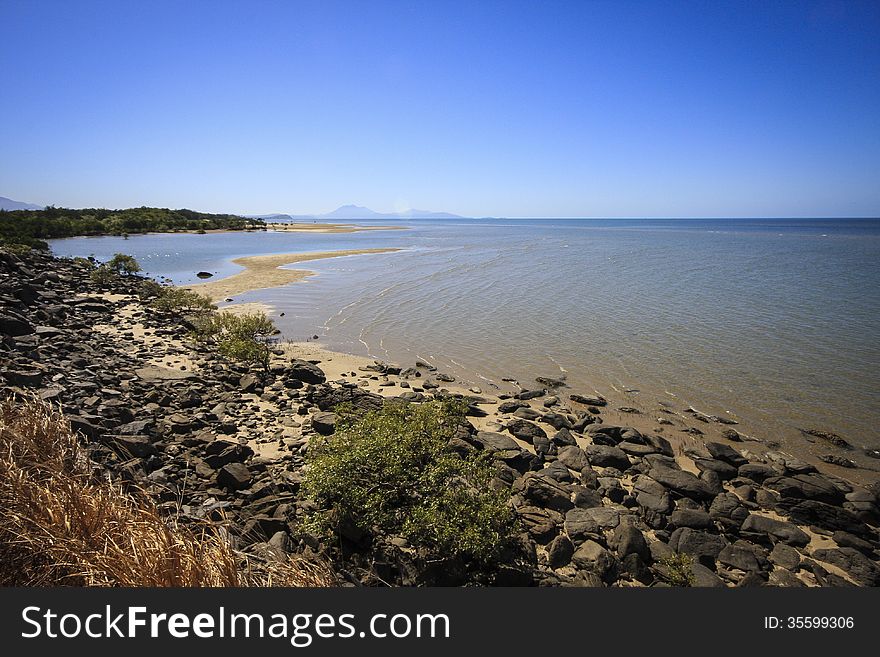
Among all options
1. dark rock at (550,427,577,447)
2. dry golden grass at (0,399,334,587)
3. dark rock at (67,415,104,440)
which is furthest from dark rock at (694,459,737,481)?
dark rock at (67,415,104,440)

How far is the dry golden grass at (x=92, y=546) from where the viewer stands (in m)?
4.32

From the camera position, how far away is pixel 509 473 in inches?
431

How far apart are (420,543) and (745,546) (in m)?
7.05

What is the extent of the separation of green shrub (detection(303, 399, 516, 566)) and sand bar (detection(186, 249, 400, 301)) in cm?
3210

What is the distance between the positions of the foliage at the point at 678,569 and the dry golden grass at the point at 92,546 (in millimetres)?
6227

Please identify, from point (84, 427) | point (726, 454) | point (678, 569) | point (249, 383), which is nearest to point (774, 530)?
point (726, 454)

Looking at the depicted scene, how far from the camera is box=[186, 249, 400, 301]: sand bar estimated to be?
3966 cm

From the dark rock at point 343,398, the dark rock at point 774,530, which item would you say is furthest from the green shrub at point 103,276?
the dark rock at point 774,530

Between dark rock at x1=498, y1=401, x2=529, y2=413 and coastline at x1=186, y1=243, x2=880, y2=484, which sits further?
dark rock at x1=498, y1=401, x2=529, y2=413

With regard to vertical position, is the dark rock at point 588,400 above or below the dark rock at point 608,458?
above

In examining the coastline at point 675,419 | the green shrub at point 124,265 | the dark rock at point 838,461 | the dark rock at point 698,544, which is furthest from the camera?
the green shrub at point 124,265

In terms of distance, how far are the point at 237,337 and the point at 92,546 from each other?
15.6 meters

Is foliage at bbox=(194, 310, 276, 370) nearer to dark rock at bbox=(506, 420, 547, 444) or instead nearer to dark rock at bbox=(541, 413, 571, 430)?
dark rock at bbox=(506, 420, 547, 444)

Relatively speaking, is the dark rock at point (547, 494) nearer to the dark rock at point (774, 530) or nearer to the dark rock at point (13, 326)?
the dark rock at point (774, 530)
